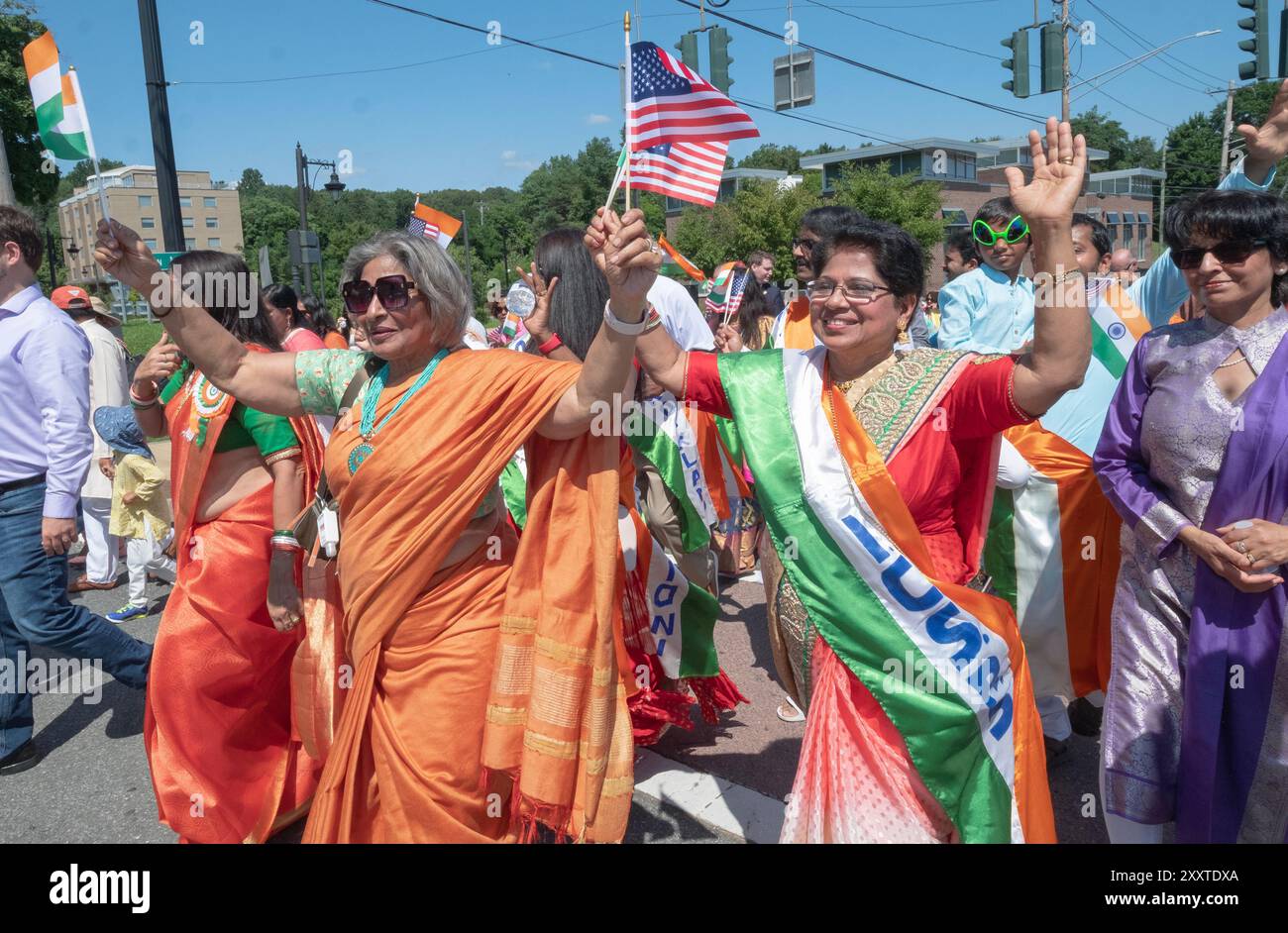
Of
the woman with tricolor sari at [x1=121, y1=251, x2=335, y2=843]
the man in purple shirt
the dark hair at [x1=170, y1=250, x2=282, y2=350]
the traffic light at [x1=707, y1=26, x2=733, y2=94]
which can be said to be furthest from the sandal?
the traffic light at [x1=707, y1=26, x2=733, y2=94]

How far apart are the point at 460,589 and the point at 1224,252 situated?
223 centimetres

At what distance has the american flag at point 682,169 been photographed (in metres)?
2.69

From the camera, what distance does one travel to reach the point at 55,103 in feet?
9.50

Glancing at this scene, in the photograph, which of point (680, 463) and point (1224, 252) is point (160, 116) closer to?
point (680, 463)

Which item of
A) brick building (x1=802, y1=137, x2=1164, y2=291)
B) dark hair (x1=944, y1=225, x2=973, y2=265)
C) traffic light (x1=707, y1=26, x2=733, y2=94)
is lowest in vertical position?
dark hair (x1=944, y1=225, x2=973, y2=265)

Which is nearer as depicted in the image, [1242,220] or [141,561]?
[1242,220]

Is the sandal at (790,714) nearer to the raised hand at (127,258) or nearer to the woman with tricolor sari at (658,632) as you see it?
the woman with tricolor sari at (658,632)

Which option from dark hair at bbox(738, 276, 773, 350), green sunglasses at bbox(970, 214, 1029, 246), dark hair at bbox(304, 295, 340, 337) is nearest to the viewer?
green sunglasses at bbox(970, 214, 1029, 246)

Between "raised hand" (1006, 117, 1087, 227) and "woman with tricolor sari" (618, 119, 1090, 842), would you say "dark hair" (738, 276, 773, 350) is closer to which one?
"woman with tricolor sari" (618, 119, 1090, 842)

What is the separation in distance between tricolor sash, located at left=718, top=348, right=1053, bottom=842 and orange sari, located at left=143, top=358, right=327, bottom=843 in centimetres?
162

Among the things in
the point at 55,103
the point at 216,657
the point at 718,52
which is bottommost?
the point at 216,657

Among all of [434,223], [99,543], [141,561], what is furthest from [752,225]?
[141,561]

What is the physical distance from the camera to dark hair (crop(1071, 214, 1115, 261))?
14.0 feet

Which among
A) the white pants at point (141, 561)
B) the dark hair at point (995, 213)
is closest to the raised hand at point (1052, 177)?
the dark hair at point (995, 213)
